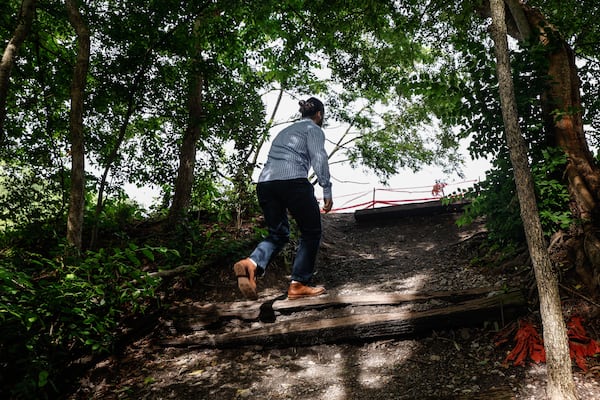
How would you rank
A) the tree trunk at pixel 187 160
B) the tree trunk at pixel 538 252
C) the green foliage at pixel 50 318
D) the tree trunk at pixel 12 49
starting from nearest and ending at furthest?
the tree trunk at pixel 538 252 < the green foliage at pixel 50 318 < the tree trunk at pixel 12 49 < the tree trunk at pixel 187 160

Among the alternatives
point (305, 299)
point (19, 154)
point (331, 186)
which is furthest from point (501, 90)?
point (19, 154)

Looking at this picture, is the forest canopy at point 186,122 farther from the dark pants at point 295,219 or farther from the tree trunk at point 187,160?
the dark pants at point 295,219

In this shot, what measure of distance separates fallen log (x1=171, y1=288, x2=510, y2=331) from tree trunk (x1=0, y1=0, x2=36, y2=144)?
120 inches

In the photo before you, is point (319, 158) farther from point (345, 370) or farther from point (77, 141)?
point (77, 141)

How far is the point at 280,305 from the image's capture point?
148 inches

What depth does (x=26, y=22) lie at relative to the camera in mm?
4133

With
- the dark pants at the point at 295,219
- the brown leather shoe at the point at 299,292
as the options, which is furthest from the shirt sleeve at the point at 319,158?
the brown leather shoe at the point at 299,292

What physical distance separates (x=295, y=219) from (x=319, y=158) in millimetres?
707

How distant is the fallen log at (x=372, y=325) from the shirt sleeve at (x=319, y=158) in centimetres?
126

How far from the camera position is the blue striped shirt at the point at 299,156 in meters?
3.66

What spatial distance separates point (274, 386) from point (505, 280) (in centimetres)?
254

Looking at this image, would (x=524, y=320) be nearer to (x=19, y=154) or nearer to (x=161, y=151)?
(x=161, y=151)

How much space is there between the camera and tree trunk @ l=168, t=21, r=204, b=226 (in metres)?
6.12

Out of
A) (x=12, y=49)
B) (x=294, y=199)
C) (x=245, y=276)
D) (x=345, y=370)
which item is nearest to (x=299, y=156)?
(x=294, y=199)
